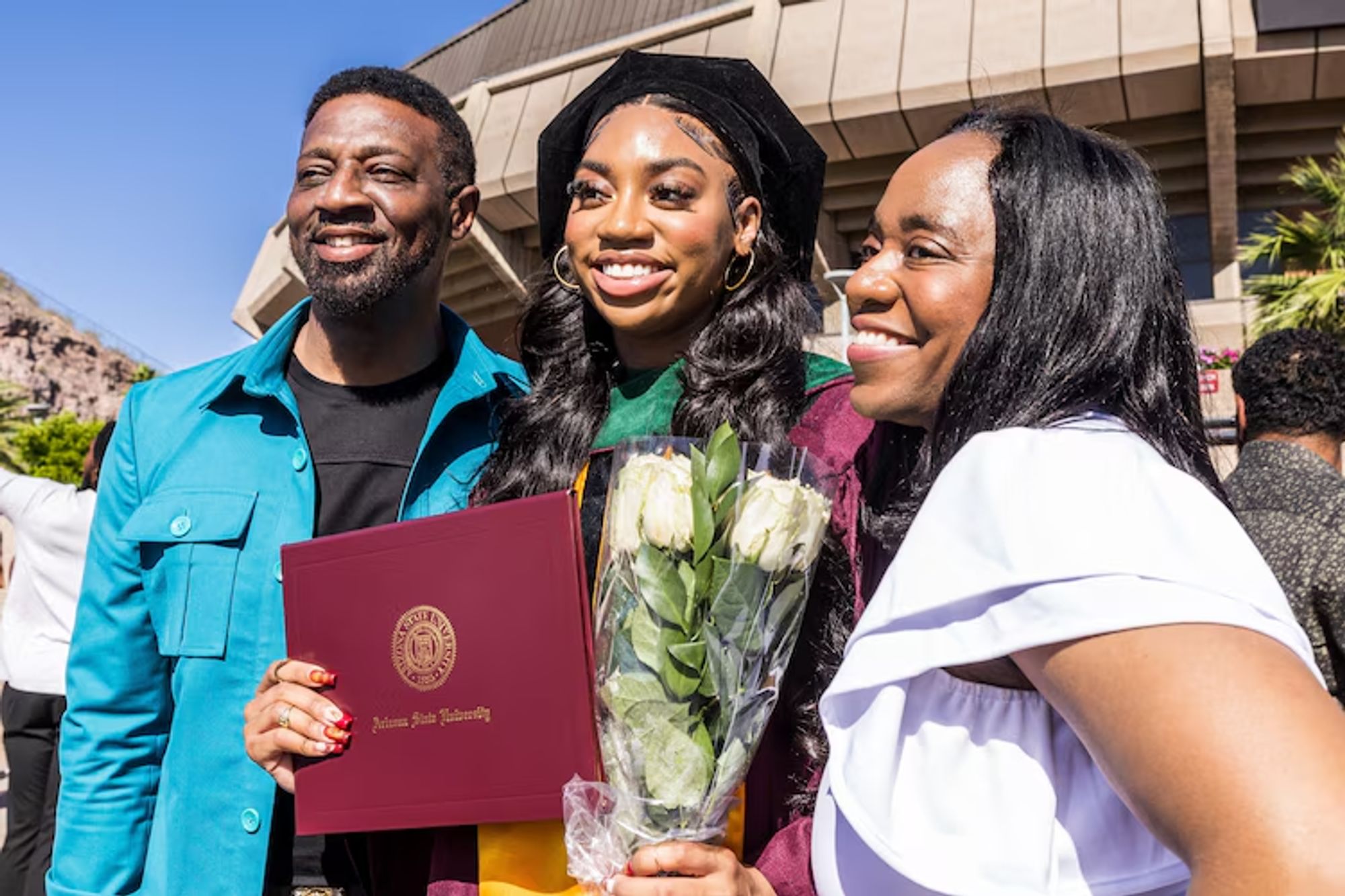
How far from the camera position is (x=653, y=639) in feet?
5.05

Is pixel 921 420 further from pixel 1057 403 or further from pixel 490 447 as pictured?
pixel 490 447

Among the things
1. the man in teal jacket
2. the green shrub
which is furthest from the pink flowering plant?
the green shrub

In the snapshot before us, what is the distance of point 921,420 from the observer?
1.63 metres

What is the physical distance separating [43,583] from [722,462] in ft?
14.6

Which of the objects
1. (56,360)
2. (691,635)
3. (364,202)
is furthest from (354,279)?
(56,360)

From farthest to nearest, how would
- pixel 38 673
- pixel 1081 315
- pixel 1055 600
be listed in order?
pixel 38 673 → pixel 1081 315 → pixel 1055 600

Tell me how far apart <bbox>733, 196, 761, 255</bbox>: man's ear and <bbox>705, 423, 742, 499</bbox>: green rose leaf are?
0.77 metres

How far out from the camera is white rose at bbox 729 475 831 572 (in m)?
1.50

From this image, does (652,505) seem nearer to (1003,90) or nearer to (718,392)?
(718,392)

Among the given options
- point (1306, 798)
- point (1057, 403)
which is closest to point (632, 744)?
point (1057, 403)

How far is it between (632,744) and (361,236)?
1.60 meters

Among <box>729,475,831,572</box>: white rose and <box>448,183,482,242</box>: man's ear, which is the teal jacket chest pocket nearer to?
<box>448,183,482,242</box>: man's ear

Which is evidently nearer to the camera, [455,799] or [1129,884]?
[1129,884]

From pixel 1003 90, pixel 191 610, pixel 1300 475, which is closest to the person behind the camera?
pixel 191 610
